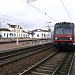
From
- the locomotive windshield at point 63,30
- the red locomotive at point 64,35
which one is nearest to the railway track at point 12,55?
the red locomotive at point 64,35

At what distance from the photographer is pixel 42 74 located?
11211mm

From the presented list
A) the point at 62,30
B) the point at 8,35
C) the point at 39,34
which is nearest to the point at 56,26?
the point at 62,30

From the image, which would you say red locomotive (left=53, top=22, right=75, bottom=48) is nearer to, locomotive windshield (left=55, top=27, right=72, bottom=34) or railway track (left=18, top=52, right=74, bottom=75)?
locomotive windshield (left=55, top=27, right=72, bottom=34)

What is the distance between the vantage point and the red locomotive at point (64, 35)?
24703mm

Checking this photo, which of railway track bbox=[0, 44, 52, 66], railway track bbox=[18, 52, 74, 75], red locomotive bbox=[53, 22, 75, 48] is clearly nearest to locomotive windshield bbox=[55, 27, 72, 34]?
red locomotive bbox=[53, 22, 75, 48]

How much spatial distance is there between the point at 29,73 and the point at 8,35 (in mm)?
110636

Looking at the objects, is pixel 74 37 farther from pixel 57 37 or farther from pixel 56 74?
pixel 56 74

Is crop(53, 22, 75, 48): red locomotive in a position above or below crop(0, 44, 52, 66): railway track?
above

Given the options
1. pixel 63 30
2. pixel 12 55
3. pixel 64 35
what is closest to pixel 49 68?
pixel 12 55

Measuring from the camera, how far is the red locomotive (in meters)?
24.7

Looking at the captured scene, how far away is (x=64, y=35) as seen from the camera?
24.9 m

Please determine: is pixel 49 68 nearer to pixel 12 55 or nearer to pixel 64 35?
pixel 12 55

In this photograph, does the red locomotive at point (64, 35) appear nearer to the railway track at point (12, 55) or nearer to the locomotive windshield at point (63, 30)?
the locomotive windshield at point (63, 30)

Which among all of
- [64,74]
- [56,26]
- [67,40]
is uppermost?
[56,26]
